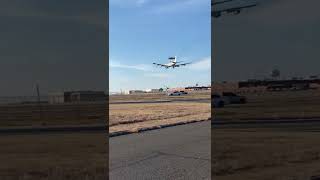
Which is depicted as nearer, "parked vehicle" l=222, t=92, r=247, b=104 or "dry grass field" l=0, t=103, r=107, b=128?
"dry grass field" l=0, t=103, r=107, b=128

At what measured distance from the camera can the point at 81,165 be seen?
9156mm

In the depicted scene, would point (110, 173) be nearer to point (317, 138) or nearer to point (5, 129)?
point (317, 138)

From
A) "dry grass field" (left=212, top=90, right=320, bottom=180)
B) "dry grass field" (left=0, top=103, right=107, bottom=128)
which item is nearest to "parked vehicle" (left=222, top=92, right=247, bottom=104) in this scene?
"dry grass field" (left=0, top=103, right=107, bottom=128)

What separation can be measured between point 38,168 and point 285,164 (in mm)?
5002

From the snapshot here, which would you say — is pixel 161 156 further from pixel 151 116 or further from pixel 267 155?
pixel 151 116

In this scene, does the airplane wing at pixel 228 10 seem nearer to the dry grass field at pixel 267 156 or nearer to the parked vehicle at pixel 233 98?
the dry grass field at pixel 267 156

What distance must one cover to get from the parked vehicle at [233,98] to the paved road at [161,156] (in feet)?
48.4

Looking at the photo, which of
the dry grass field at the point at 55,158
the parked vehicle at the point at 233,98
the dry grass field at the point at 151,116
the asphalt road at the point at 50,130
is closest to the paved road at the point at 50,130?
the asphalt road at the point at 50,130

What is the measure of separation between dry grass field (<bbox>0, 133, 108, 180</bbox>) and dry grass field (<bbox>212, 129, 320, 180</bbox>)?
247 centimetres

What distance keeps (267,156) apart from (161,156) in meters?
2.41

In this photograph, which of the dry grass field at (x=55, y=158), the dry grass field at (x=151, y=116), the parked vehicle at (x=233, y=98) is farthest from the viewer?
the parked vehicle at (x=233, y=98)

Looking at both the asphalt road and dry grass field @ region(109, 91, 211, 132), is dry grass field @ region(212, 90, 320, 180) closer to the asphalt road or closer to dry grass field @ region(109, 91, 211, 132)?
dry grass field @ region(109, 91, 211, 132)

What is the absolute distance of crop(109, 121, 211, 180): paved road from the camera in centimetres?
795

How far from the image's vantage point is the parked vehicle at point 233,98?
1136 inches
